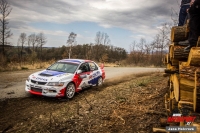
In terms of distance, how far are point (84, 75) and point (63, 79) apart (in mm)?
1589

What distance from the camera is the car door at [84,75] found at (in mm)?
9547

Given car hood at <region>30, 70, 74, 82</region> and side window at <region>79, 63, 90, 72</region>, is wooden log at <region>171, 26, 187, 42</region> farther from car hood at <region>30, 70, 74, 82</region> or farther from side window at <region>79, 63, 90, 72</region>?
side window at <region>79, 63, 90, 72</region>

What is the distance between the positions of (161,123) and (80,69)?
602cm

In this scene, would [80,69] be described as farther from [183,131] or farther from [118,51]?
[118,51]

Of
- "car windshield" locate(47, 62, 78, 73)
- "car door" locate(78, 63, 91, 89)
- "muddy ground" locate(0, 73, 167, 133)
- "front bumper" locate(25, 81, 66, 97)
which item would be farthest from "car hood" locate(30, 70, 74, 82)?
"muddy ground" locate(0, 73, 167, 133)

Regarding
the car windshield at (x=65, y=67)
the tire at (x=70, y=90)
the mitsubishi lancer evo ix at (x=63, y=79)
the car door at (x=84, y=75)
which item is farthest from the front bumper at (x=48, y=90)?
the car door at (x=84, y=75)

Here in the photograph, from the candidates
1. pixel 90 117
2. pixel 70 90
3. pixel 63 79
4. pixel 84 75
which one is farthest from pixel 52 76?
pixel 90 117

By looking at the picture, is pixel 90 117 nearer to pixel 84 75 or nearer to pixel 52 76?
pixel 52 76

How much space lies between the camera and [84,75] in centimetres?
974

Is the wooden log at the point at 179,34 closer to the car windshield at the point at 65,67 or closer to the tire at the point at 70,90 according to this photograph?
the tire at the point at 70,90

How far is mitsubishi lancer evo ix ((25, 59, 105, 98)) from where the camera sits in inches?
318

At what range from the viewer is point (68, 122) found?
Result: 17.2 feet

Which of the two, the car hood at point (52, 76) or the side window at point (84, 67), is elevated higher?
the side window at point (84, 67)

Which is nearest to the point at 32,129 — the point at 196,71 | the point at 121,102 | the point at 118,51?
the point at 121,102
